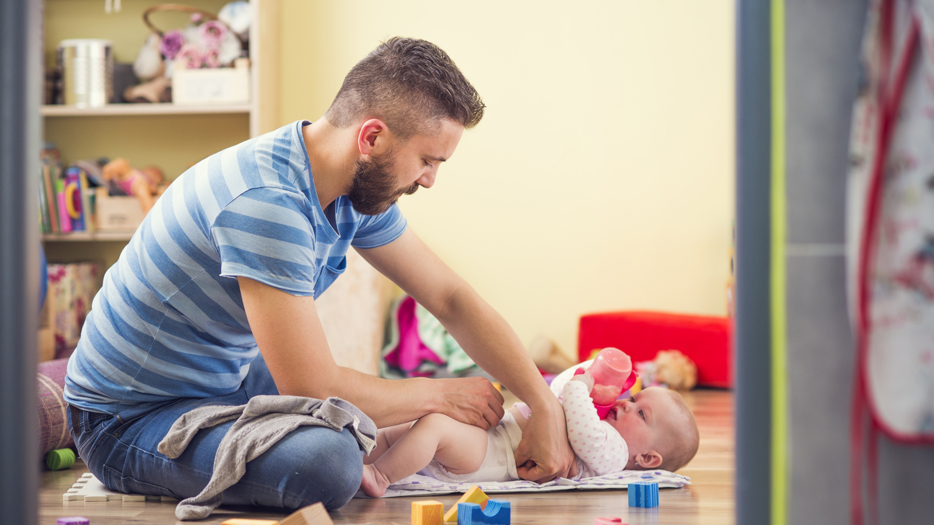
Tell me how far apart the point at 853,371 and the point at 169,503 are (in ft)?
3.68

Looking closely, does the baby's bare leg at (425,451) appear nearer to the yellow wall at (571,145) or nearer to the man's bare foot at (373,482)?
the man's bare foot at (373,482)

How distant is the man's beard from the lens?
4.14ft

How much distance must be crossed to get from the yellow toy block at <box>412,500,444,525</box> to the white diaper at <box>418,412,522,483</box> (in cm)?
28

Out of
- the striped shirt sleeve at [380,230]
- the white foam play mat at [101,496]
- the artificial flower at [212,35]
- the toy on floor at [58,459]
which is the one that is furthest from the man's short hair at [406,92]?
the artificial flower at [212,35]

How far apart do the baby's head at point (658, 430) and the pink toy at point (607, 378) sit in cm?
3

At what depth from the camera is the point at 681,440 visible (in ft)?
4.72

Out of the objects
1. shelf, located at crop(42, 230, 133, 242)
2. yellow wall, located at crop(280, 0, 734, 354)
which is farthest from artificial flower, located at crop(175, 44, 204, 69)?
shelf, located at crop(42, 230, 133, 242)

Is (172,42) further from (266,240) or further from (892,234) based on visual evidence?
(892,234)

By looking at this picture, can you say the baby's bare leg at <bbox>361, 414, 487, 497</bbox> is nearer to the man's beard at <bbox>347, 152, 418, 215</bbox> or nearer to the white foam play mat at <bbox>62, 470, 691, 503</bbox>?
the white foam play mat at <bbox>62, 470, 691, 503</bbox>

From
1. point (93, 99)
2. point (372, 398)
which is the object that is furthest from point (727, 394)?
point (93, 99)

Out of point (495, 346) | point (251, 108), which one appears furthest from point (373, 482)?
point (251, 108)

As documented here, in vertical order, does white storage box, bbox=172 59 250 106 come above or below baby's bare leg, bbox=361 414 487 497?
above

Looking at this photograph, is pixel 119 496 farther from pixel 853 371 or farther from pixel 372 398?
pixel 853 371

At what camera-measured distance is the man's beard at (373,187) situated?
1262 millimetres
